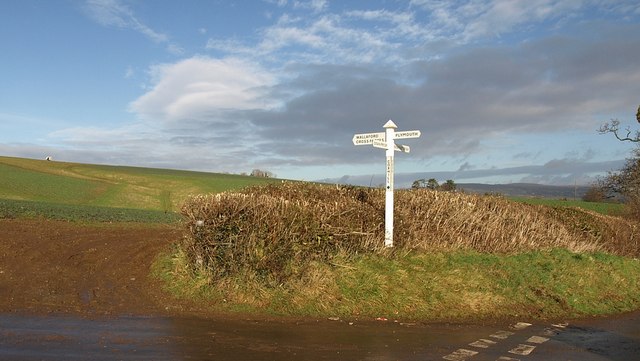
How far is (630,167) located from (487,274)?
3599 centimetres

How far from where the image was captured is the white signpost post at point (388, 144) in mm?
13203

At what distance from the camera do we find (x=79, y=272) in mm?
12148

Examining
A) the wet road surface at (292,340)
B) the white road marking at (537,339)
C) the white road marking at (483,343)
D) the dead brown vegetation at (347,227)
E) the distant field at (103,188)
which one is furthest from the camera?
the distant field at (103,188)

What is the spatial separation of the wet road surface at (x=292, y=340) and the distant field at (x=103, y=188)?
29.6 m

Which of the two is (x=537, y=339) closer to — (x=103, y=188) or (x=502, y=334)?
(x=502, y=334)

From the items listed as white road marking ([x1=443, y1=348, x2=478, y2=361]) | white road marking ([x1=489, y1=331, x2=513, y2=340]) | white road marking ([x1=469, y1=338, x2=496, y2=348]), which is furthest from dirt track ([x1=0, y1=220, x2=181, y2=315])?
white road marking ([x1=489, y1=331, x2=513, y2=340])

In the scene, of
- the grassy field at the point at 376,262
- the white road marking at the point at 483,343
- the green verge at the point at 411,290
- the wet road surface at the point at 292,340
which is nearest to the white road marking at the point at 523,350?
the wet road surface at the point at 292,340

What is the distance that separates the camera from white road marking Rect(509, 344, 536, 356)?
25.6 ft

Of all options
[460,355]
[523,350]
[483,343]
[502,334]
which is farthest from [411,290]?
[460,355]

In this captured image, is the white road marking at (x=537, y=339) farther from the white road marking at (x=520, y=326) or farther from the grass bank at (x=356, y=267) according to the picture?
the grass bank at (x=356, y=267)

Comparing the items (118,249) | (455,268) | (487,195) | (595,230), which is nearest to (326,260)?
(455,268)

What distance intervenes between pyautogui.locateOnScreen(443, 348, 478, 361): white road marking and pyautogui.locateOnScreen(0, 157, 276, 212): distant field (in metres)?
31.3

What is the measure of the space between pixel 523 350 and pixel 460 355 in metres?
1.14

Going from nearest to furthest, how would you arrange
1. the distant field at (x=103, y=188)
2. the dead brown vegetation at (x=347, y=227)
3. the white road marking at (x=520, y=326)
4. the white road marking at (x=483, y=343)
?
the white road marking at (x=483, y=343), the white road marking at (x=520, y=326), the dead brown vegetation at (x=347, y=227), the distant field at (x=103, y=188)
